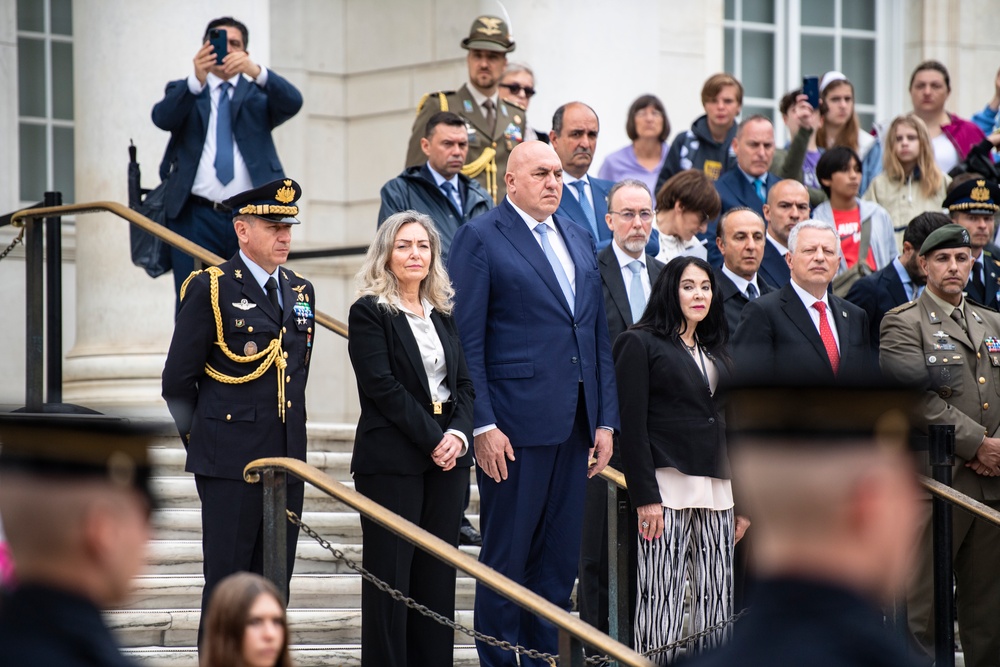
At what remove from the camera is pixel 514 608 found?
575 cm

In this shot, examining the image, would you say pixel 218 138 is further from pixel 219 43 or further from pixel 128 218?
pixel 128 218

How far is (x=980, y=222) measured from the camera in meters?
8.21

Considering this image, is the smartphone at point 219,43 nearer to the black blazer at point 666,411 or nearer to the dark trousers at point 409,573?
the black blazer at point 666,411

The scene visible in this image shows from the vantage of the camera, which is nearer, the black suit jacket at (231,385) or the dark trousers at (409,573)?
the dark trousers at (409,573)

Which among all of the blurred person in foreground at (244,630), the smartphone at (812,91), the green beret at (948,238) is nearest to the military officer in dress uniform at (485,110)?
the smartphone at (812,91)

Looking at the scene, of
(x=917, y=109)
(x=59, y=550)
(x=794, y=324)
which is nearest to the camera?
(x=59, y=550)

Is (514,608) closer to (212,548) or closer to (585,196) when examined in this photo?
(212,548)

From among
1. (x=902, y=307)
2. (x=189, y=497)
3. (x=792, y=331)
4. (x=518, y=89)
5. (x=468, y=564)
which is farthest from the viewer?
(x=518, y=89)

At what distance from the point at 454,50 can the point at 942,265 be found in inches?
184

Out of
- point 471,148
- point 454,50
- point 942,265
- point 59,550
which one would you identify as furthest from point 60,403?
point 59,550

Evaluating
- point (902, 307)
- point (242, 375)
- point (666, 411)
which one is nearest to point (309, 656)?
point (242, 375)

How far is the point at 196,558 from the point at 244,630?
2788 millimetres

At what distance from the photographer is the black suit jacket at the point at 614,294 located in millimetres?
6930

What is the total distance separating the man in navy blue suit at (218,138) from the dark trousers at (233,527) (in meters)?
2.23
